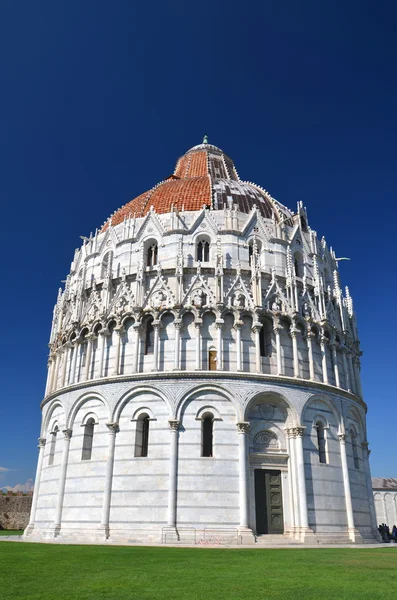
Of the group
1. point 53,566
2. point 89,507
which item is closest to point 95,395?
point 89,507

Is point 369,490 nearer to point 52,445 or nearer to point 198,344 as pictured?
point 198,344

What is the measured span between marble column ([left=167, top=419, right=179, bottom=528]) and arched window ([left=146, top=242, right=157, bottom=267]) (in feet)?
38.3

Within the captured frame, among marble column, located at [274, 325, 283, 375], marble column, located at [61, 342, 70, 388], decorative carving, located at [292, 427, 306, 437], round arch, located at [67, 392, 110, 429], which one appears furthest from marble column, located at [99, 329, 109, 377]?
decorative carving, located at [292, 427, 306, 437]

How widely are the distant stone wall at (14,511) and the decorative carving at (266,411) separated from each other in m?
32.7

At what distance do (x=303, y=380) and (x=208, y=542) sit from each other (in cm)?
1044

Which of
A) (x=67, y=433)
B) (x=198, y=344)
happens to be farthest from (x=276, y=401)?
(x=67, y=433)

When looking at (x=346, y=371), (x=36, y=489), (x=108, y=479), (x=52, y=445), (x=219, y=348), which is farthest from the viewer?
(x=346, y=371)

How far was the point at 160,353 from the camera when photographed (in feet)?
96.9

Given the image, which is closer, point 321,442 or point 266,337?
point 321,442

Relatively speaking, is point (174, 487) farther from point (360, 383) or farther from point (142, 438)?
point (360, 383)

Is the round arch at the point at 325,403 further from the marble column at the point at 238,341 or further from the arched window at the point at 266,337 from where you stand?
the marble column at the point at 238,341

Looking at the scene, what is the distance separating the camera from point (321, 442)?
29453 millimetres

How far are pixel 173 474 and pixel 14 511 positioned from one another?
31402 millimetres

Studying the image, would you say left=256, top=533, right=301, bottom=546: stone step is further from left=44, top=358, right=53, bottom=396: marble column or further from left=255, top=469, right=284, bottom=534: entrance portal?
left=44, top=358, right=53, bottom=396: marble column
